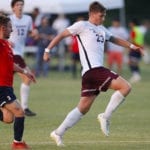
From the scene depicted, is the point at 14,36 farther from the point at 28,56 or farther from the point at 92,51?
the point at 28,56

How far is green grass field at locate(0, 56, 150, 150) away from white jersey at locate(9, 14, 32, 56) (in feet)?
5.01

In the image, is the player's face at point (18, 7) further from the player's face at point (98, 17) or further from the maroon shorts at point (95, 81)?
the maroon shorts at point (95, 81)

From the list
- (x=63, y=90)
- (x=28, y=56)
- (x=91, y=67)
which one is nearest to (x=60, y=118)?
(x=91, y=67)

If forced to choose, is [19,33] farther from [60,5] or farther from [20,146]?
[60,5]

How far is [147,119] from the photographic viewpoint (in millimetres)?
17297

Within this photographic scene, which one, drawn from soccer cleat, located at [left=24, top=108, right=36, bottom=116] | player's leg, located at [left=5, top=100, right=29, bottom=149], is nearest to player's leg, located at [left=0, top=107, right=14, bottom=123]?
player's leg, located at [left=5, top=100, right=29, bottom=149]

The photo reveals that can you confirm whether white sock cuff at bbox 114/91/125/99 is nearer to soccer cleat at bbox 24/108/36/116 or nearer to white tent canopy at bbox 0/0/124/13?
soccer cleat at bbox 24/108/36/116

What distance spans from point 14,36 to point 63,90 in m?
7.96

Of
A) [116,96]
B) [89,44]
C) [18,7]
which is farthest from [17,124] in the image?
[18,7]

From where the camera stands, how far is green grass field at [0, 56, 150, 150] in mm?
13172

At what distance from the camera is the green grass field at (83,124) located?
1317 cm

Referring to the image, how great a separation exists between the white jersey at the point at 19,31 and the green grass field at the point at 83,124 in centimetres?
153

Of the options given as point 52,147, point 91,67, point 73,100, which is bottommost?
point 73,100

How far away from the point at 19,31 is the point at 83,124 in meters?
2.87
